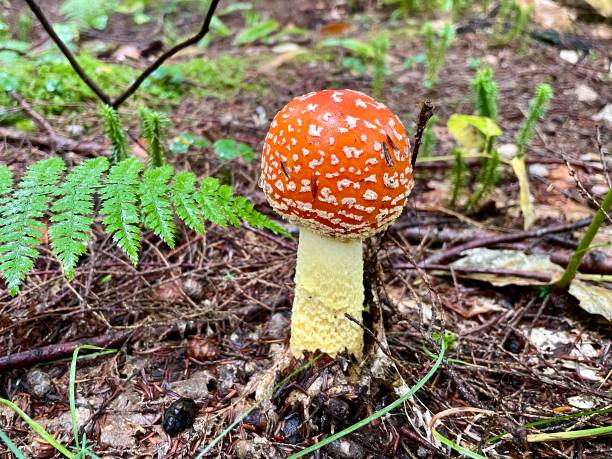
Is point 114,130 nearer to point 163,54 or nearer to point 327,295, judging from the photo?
point 163,54

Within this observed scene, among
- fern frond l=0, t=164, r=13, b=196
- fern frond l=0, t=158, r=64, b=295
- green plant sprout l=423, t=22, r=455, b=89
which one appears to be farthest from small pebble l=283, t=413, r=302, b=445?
green plant sprout l=423, t=22, r=455, b=89

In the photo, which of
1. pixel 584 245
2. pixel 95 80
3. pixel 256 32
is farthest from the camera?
pixel 256 32

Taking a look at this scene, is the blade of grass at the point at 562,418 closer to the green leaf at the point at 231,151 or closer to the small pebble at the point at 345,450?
the small pebble at the point at 345,450

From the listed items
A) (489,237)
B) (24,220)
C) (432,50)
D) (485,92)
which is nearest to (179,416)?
(24,220)

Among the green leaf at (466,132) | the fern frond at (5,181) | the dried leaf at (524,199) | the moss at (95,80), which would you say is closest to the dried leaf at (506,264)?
the dried leaf at (524,199)

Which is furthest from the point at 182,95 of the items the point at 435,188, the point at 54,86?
the point at 435,188

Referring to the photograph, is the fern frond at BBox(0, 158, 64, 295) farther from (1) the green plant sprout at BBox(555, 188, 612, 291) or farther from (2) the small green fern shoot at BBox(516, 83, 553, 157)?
(2) the small green fern shoot at BBox(516, 83, 553, 157)
